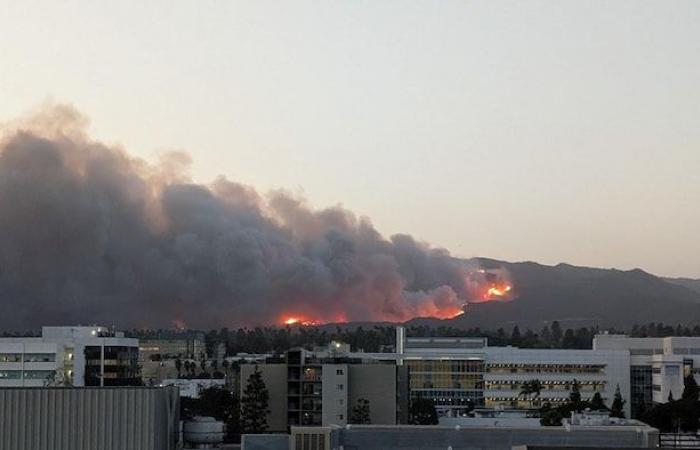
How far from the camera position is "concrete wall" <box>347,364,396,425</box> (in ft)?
439

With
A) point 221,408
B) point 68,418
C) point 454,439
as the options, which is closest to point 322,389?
point 221,408

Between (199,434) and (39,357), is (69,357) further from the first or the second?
(199,434)

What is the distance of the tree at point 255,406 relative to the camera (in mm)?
131625

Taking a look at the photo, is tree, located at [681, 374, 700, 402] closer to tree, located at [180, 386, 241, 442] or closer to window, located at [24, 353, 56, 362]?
tree, located at [180, 386, 241, 442]

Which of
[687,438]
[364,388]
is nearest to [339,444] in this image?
[687,438]

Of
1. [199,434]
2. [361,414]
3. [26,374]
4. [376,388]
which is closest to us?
[199,434]

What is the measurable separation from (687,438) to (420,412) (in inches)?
3783

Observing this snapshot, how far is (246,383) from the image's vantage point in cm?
13725

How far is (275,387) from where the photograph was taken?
139125mm

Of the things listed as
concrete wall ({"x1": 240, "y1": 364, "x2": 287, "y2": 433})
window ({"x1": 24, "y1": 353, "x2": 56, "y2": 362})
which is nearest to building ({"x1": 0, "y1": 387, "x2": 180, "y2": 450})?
concrete wall ({"x1": 240, "y1": 364, "x2": 287, "y2": 433})

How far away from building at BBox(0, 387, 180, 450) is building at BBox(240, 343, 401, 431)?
10152 cm

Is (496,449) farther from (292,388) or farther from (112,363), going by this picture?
(112,363)

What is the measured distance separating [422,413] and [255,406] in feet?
173

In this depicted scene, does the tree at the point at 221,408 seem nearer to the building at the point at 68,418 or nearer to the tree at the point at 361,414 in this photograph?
the tree at the point at 361,414
